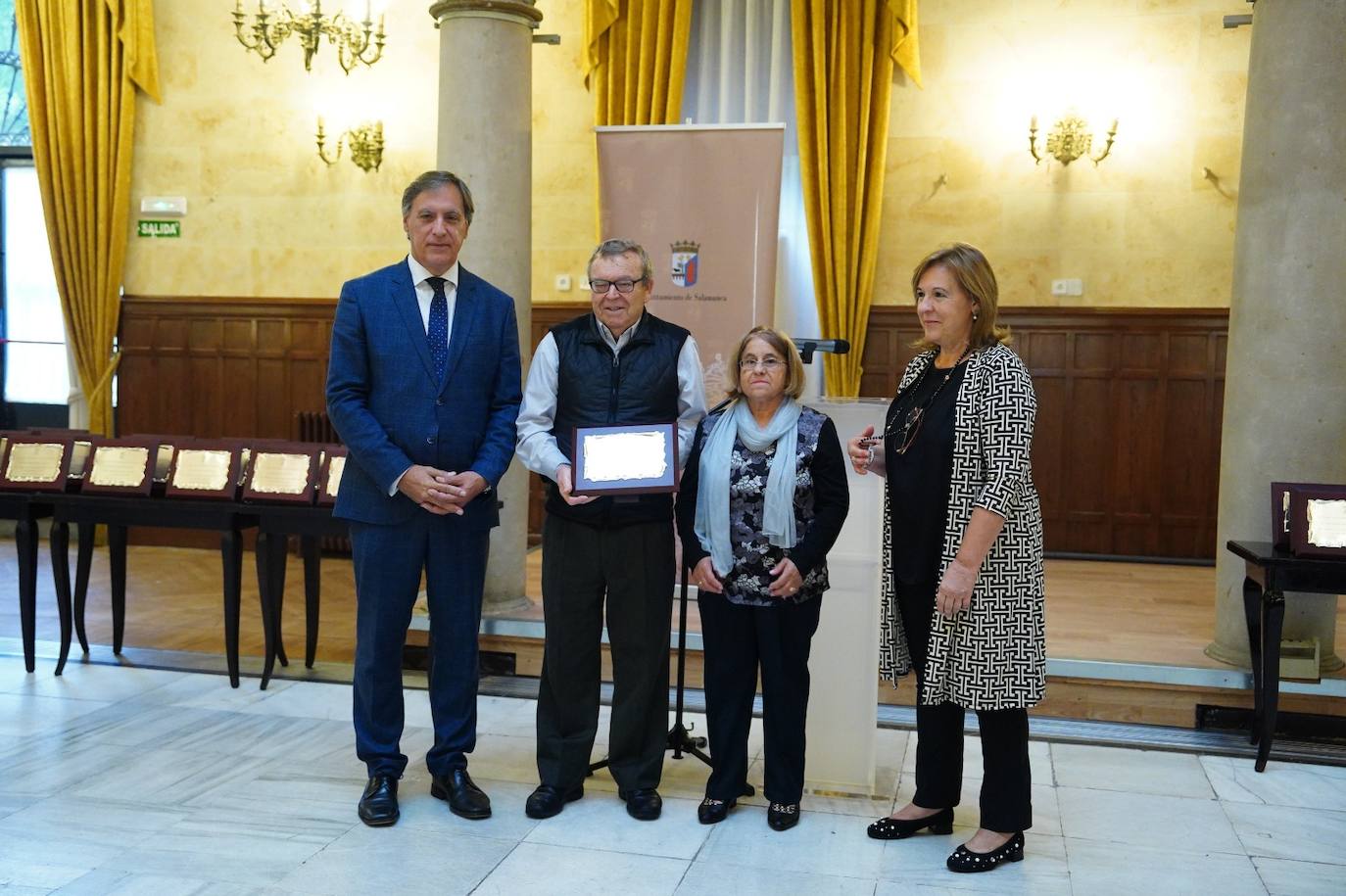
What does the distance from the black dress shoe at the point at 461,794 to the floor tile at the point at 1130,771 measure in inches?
77.4

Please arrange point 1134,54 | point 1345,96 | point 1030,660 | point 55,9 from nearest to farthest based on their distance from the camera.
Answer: point 1030,660, point 1345,96, point 1134,54, point 55,9

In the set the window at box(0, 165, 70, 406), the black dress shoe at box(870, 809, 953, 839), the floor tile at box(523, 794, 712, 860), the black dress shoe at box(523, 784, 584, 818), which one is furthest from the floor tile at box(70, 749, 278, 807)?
the window at box(0, 165, 70, 406)

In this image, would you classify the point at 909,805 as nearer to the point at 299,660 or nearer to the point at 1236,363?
the point at 1236,363

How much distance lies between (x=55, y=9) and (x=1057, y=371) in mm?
7593

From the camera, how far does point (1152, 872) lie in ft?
11.0

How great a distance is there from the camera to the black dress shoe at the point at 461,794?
144 inches

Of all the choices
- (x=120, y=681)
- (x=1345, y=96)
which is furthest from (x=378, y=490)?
(x=1345, y=96)

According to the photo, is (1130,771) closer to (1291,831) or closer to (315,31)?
(1291,831)

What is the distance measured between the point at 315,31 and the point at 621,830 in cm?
633

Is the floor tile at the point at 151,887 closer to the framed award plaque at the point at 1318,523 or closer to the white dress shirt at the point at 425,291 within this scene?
the white dress shirt at the point at 425,291

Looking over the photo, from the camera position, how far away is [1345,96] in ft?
15.9

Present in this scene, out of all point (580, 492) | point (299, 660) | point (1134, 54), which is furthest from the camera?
point (1134, 54)

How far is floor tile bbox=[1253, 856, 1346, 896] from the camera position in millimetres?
3260

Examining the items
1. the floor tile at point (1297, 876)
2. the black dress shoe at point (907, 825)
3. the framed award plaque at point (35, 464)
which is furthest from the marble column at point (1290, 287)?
the framed award plaque at point (35, 464)
